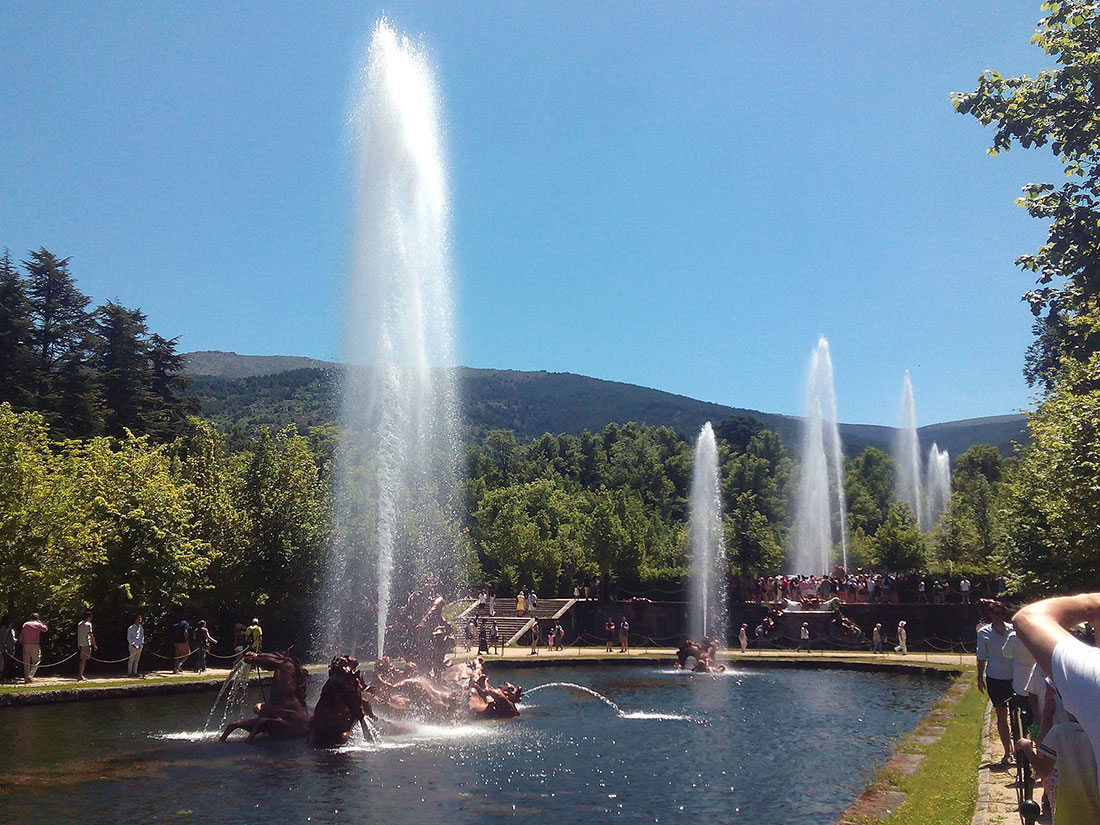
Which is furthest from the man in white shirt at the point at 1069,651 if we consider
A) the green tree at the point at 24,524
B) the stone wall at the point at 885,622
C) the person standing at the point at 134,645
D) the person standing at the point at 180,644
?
the stone wall at the point at 885,622

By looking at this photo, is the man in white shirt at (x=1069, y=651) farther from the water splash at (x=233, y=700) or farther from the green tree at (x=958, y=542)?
the green tree at (x=958, y=542)

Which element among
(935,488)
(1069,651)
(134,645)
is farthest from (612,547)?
(1069,651)

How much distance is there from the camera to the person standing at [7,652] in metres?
23.0

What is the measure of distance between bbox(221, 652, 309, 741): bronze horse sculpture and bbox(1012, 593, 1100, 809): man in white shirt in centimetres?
1582

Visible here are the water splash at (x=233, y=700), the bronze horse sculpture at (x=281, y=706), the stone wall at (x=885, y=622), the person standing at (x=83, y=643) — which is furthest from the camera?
the stone wall at (x=885, y=622)

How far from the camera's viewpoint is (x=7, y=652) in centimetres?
2334

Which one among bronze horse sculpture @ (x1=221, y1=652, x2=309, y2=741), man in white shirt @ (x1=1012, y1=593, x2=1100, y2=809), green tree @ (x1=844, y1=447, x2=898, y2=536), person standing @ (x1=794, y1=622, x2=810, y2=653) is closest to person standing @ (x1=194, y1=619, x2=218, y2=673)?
bronze horse sculpture @ (x1=221, y1=652, x2=309, y2=741)

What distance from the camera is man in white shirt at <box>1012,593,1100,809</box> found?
3102 mm

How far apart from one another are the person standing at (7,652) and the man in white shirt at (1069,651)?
1017 inches

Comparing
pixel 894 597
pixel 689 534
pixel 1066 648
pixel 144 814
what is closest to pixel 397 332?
pixel 144 814

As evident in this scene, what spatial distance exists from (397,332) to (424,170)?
492 centimetres

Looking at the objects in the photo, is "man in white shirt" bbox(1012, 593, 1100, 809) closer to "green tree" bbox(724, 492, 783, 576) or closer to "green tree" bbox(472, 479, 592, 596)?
"green tree" bbox(724, 492, 783, 576)

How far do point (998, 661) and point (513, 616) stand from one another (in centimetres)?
3859

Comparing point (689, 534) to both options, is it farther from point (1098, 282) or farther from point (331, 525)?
point (1098, 282)
